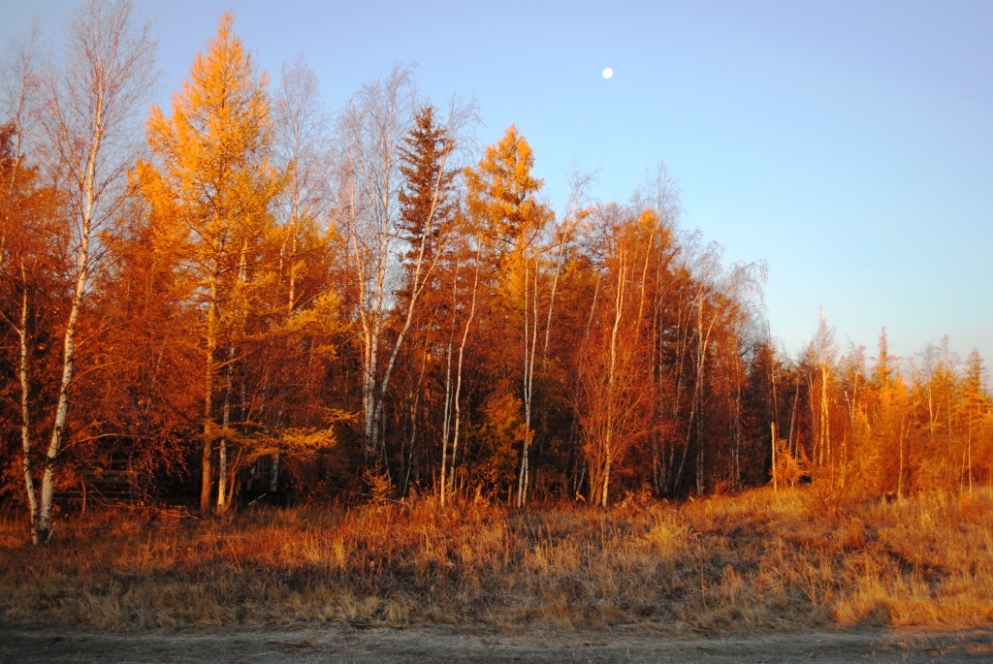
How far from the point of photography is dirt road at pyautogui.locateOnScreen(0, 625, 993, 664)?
21.4 feet

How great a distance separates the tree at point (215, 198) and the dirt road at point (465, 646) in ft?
30.4

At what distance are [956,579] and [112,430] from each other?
52.5 feet

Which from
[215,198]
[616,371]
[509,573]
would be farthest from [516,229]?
[509,573]

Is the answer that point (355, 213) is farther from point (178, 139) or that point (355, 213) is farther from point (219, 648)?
point (219, 648)

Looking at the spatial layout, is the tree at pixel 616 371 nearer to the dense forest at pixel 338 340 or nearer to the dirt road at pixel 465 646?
the dense forest at pixel 338 340

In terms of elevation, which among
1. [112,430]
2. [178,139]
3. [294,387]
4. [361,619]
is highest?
[178,139]

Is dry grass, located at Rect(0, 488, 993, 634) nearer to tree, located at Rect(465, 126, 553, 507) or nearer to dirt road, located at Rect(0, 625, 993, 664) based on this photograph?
dirt road, located at Rect(0, 625, 993, 664)

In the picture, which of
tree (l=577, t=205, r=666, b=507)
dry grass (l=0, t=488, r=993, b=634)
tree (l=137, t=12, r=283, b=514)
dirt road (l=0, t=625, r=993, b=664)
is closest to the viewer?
dirt road (l=0, t=625, r=993, b=664)

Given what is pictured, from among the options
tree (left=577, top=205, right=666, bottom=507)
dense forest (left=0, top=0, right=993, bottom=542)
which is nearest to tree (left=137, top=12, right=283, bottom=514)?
dense forest (left=0, top=0, right=993, bottom=542)

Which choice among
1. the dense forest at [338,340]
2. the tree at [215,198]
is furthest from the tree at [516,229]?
the tree at [215,198]

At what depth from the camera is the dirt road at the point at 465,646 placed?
21.4 feet

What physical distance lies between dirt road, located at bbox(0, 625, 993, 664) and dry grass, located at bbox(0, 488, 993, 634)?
0.39 meters

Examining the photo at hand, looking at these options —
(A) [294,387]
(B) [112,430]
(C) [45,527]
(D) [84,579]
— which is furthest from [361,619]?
(A) [294,387]

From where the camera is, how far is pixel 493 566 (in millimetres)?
10000
